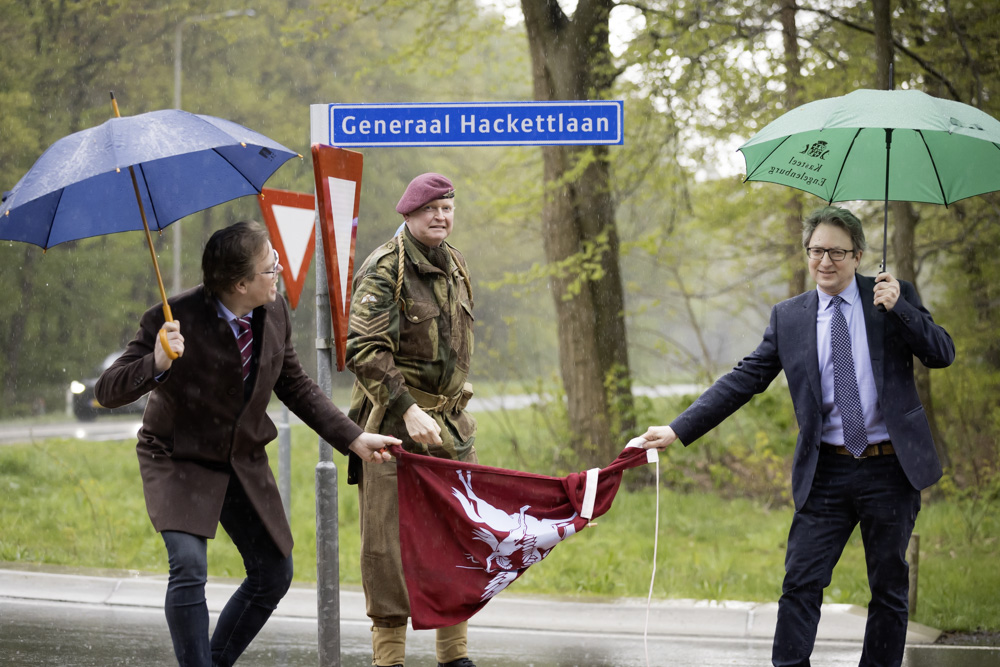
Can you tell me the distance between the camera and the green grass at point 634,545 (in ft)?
22.3

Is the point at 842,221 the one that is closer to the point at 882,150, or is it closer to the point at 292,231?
the point at 882,150

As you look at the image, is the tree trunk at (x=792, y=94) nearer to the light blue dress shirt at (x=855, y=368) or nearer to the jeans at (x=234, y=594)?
the light blue dress shirt at (x=855, y=368)

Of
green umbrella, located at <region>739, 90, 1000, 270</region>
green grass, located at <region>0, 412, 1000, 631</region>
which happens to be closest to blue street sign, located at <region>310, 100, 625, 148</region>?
green umbrella, located at <region>739, 90, 1000, 270</region>

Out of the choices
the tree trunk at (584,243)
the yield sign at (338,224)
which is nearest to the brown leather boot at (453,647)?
the yield sign at (338,224)

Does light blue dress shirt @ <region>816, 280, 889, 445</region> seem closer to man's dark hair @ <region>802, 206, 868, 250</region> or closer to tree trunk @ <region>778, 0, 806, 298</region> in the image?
man's dark hair @ <region>802, 206, 868, 250</region>

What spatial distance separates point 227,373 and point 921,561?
572cm

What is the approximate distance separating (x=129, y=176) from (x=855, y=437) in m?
3.02

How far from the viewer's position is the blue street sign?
180 inches

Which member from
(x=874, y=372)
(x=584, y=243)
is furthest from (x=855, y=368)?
(x=584, y=243)

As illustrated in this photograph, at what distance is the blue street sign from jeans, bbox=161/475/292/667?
65.3 inches

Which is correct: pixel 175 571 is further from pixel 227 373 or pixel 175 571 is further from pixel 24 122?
pixel 24 122

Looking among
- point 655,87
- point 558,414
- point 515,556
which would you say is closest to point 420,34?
point 655,87

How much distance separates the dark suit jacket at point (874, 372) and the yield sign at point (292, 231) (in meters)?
3.27

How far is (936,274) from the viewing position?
1084cm
